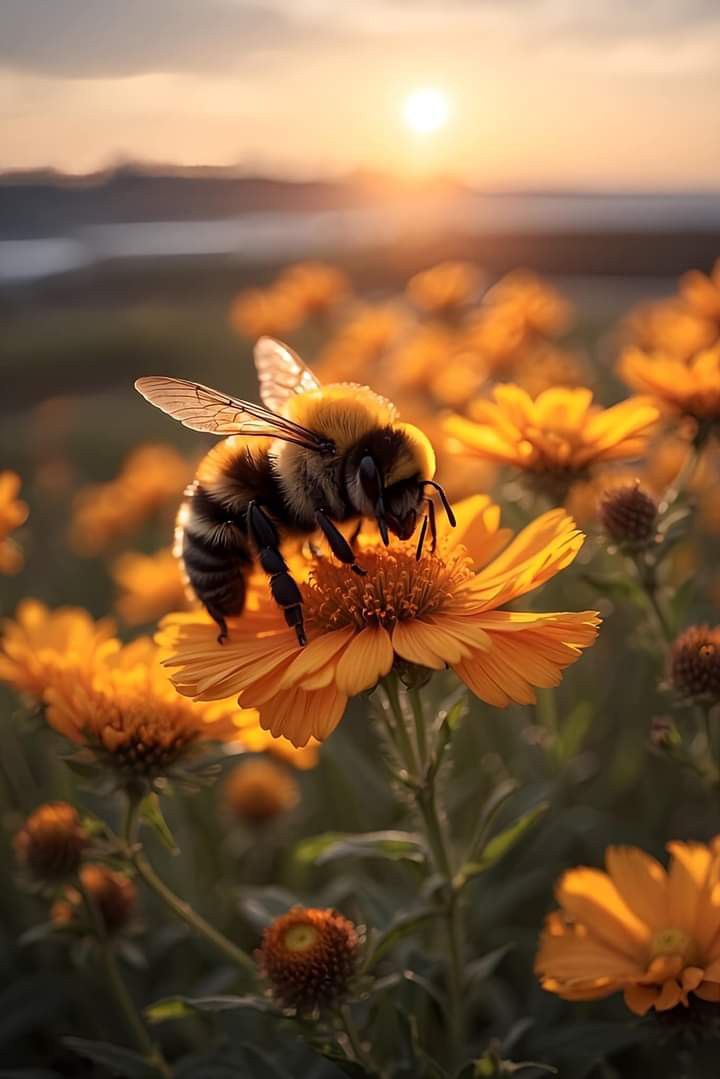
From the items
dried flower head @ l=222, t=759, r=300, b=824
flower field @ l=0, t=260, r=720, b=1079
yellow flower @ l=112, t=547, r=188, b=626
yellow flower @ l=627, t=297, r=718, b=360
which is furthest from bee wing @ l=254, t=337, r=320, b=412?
yellow flower @ l=112, t=547, r=188, b=626

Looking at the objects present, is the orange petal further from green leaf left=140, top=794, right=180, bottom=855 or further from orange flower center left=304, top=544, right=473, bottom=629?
green leaf left=140, top=794, right=180, bottom=855

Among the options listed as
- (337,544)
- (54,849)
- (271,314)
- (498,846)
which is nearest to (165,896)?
(54,849)

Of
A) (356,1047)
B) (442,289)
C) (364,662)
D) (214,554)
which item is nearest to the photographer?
(364,662)

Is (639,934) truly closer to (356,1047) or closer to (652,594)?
(356,1047)

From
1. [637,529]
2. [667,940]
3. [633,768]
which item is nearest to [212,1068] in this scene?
[667,940]

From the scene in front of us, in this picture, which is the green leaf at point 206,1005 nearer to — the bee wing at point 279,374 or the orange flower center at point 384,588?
the orange flower center at point 384,588

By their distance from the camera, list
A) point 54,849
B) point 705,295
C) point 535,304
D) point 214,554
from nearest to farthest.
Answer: point 214,554 → point 54,849 → point 705,295 → point 535,304

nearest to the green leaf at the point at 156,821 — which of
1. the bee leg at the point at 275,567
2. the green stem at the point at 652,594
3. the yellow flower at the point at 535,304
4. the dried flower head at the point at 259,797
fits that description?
the bee leg at the point at 275,567
